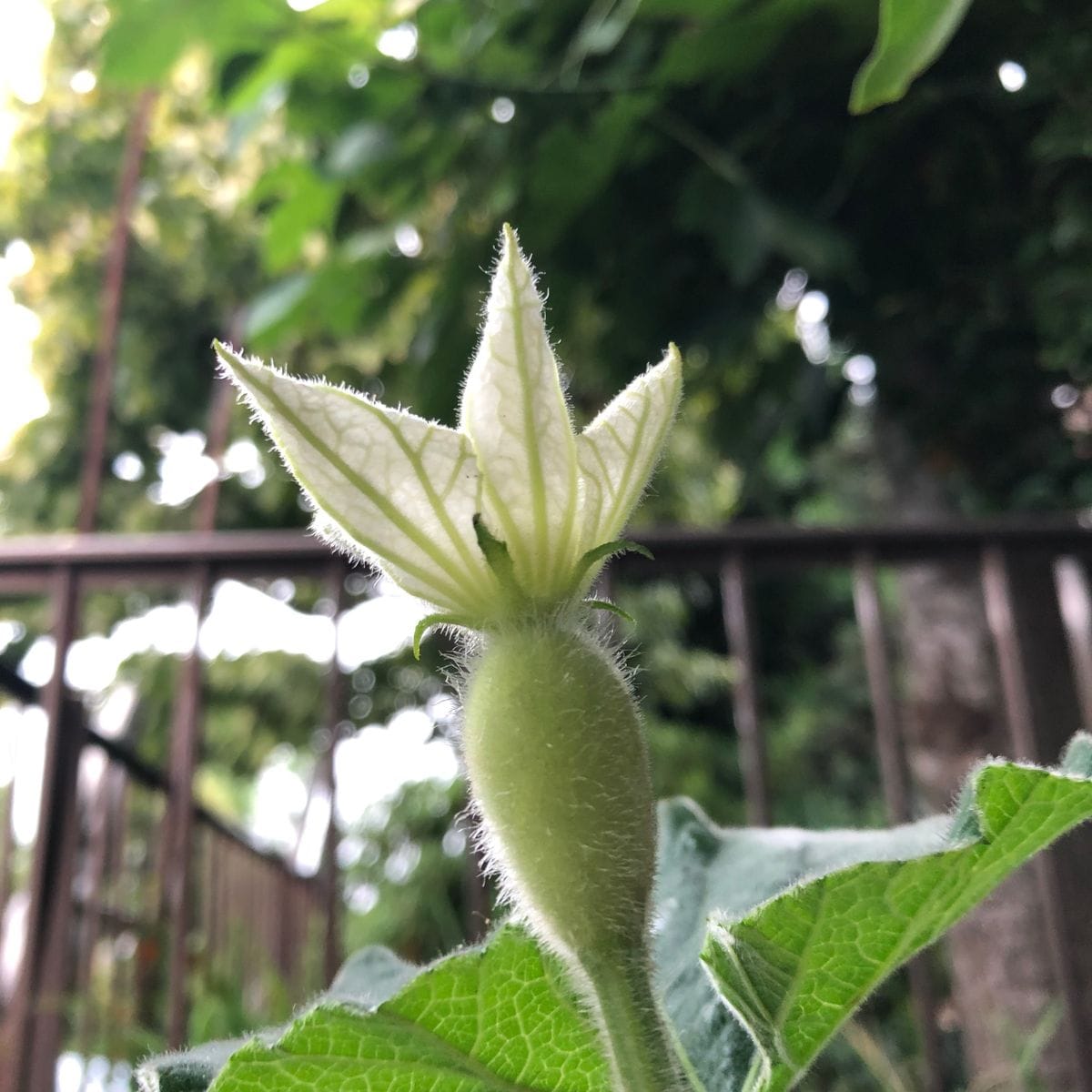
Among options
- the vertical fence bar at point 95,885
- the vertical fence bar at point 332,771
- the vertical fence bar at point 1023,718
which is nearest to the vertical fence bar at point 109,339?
the vertical fence bar at point 95,885

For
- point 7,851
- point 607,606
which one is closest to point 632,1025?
point 607,606

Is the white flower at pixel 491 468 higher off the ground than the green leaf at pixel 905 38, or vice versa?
the green leaf at pixel 905 38

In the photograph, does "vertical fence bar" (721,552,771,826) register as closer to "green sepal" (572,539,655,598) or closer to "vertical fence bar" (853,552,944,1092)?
"vertical fence bar" (853,552,944,1092)

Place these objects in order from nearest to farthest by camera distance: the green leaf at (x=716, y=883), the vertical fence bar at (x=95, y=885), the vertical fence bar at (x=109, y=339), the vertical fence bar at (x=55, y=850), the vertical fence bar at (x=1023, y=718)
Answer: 1. the green leaf at (x=716, y=883)
2. the vertical fence bar at (x=1023, y=718)
3. the vertical fence bar at (x=55, y=850)
4. the vertical fence bar at (x=95, y=885)
5. the vertical fence bar at (x=109, y=339)

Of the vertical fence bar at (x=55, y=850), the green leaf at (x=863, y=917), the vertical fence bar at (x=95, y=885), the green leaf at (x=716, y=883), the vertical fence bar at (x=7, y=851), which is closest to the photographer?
the green leaf at (x=863, y=917)

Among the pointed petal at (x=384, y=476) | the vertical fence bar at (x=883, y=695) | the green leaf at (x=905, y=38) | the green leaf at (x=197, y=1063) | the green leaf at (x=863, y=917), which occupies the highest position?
the green leaf at (x=905, y=38)

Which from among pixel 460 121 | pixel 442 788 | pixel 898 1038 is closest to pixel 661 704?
pixel 442 788

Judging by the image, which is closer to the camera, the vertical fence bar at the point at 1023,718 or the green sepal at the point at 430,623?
the green sepal at the point at 430,623

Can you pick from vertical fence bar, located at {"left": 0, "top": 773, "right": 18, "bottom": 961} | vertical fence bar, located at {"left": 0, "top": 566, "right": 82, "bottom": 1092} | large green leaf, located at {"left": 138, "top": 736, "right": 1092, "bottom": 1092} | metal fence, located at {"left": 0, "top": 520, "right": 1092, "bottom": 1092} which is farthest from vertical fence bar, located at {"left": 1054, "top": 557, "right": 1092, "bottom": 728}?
vertical fence bar, located at {"left": 0, "top": 773, "right": 18, "bottom": 961}

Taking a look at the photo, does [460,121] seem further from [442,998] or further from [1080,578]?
[442,998]

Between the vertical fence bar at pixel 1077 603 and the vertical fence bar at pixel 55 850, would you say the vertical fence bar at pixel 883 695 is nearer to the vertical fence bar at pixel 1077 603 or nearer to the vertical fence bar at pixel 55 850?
the vertical fence bar at pixel 1077 603

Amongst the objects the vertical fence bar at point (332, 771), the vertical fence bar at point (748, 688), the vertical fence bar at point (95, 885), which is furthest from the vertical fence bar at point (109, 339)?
the vertical fence bar at point (748, 688)
